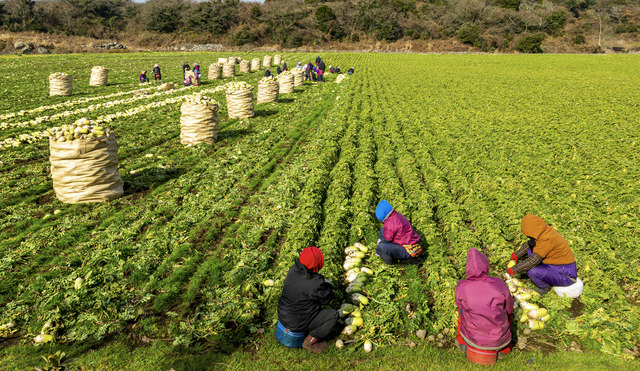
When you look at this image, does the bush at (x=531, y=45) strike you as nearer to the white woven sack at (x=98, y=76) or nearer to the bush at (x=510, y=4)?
the bush at (x=510, y=4)

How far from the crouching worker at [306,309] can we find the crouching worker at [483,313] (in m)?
1.86

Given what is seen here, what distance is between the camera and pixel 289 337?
5.20 m

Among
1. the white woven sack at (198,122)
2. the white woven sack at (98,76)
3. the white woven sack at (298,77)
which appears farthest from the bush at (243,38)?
the white woven sack at (198,122)

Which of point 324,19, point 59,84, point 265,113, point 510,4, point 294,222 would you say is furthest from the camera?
point 510,4

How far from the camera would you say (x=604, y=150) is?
525 inches

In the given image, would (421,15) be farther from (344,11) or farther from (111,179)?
(111,179)

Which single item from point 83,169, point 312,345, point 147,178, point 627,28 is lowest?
point 312,345

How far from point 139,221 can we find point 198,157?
4.74 meters

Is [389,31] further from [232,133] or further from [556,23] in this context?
[232,133]

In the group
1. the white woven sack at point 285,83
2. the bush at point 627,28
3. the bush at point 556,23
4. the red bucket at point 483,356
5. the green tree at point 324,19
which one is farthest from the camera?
the green tree at point 324,19

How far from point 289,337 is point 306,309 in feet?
1.63

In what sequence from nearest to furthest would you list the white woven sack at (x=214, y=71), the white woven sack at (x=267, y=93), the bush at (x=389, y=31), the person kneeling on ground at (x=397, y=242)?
the person kneeling on ground at (x=397, y=242) < the white woven sack at (x=267, y=93) < the white woven sack at (x=214, y=71) < the bush at (x=389, y=31)

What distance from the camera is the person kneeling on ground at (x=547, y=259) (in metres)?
6.00

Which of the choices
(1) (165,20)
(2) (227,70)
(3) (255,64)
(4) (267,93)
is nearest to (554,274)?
(4) (267,93)
